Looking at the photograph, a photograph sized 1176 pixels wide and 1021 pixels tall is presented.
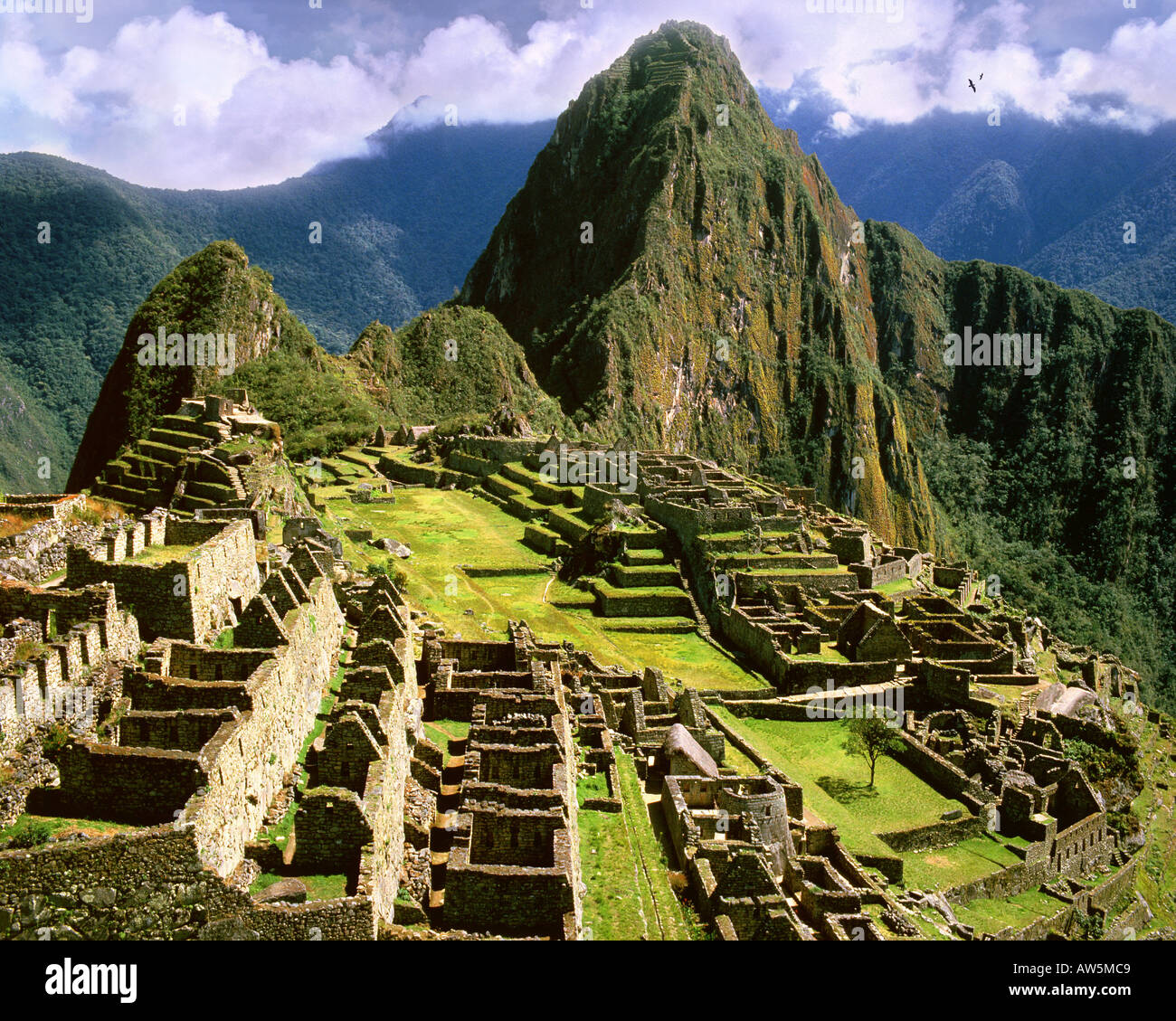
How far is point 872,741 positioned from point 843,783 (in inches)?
69.2

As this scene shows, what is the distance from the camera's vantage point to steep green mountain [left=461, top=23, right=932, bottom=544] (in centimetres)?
16112

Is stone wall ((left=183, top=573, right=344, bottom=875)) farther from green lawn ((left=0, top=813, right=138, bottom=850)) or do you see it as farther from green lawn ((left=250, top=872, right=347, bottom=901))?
green lawn ((left=0, top=813, right=138, bottom=850))

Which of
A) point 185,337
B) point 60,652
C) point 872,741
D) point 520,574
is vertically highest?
point 185,337

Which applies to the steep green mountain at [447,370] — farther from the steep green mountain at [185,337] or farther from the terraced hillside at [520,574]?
the terraced hillside at [520,574]

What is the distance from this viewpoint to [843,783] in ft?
89.4

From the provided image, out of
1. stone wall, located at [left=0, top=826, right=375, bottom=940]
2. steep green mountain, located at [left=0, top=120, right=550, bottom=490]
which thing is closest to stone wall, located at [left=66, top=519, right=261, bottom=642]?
stone wall, located at [left=0, top=826, right=375, bottom=940]

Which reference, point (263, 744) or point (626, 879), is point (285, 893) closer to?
point (263, 744)

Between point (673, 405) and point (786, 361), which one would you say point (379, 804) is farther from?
point (786, 361)

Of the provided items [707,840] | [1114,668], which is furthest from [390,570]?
[1114,668]

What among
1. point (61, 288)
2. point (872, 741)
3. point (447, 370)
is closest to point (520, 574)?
point (872, 741)

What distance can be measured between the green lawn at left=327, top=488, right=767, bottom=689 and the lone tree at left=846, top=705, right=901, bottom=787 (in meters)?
6.34

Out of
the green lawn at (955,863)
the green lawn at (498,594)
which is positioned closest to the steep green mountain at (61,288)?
the green lawn at (498,594)
